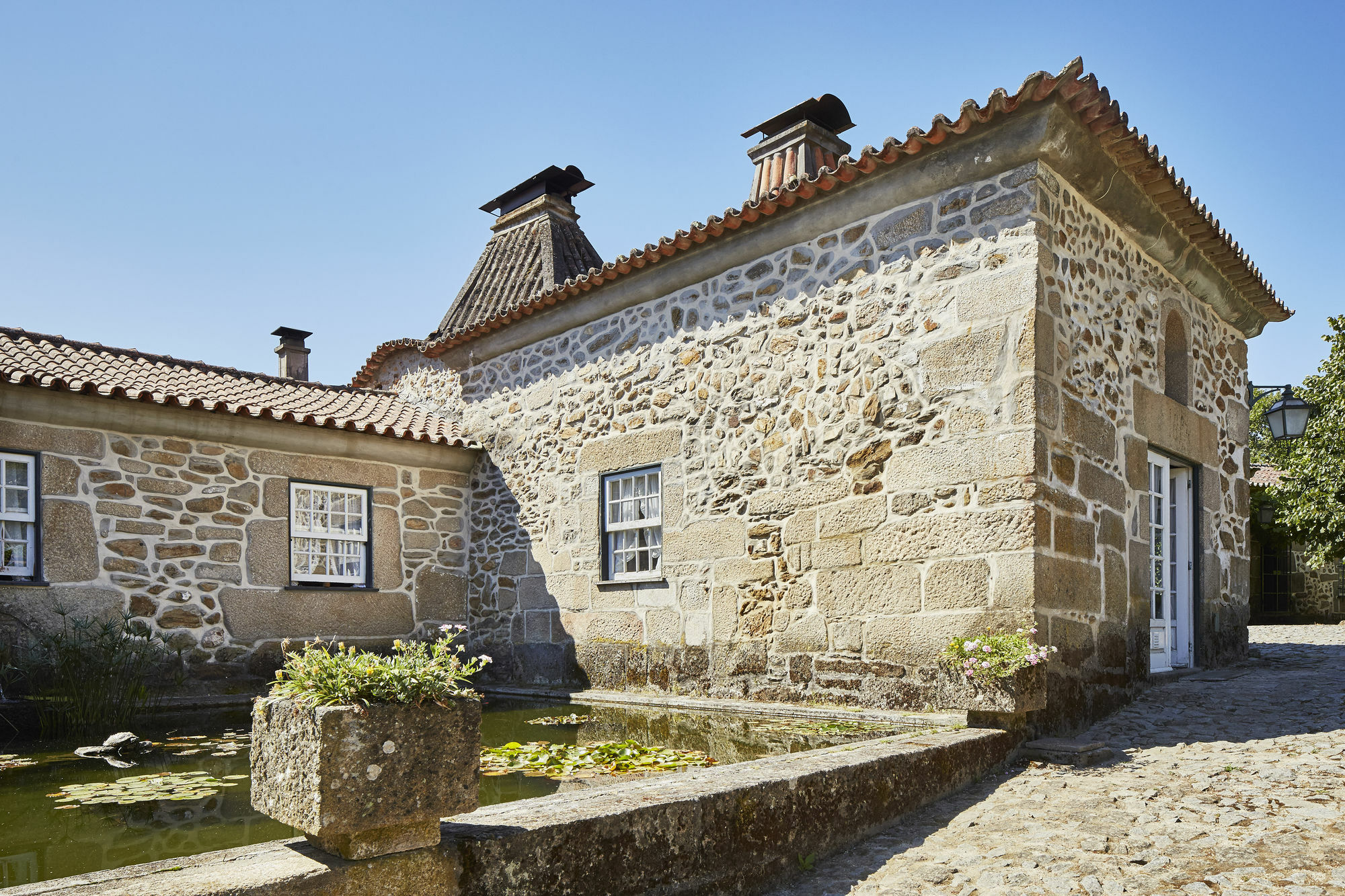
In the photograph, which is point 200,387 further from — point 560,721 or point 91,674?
point 560,721

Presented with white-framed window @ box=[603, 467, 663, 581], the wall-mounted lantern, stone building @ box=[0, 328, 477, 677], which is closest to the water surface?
stone building @ box=[0, 328, 477, 677]

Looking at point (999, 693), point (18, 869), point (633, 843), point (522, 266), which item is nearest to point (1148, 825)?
point (999, 693)

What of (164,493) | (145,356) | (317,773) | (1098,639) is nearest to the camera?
(317,773)

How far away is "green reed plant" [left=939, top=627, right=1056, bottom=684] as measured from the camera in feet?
17.2

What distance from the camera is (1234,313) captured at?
9.00m

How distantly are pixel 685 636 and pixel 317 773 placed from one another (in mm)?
5682

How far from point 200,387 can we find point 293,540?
179cm

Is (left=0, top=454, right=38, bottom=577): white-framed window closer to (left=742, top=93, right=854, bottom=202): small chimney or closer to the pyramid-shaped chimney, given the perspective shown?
the pyramid-shaped chimney

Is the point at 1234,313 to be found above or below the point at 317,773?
above

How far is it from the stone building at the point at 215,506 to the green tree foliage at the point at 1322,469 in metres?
10.4

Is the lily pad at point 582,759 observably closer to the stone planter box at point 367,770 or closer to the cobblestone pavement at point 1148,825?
the cobblestone pavement at point 1148,825

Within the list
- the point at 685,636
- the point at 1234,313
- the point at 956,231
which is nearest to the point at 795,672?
the point at 685,636

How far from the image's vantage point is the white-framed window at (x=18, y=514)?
25.2ft

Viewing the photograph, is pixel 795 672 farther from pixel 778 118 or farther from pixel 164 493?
pixel 778 118
